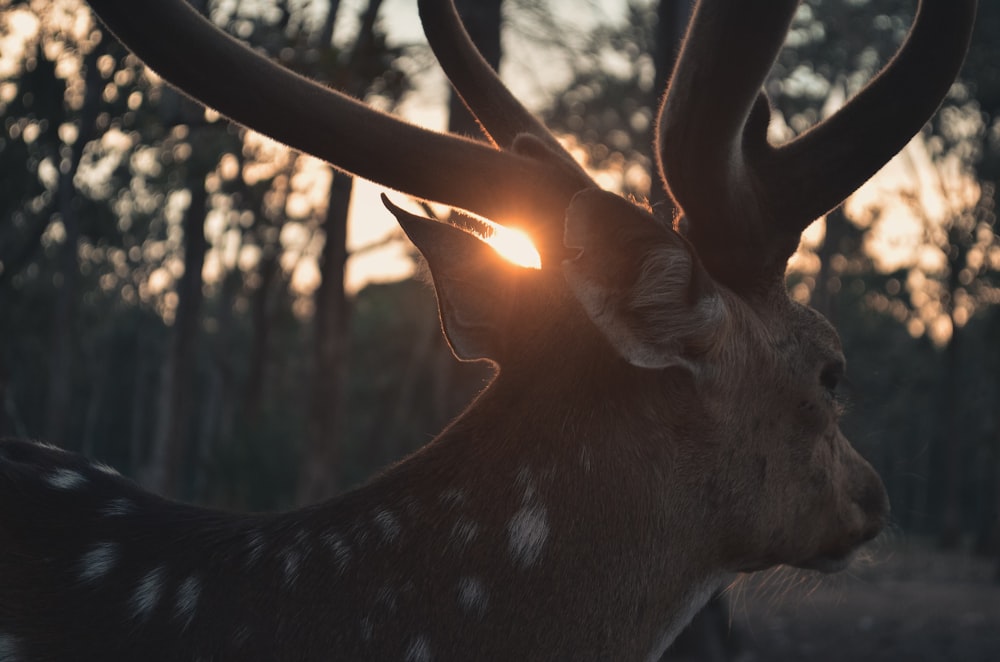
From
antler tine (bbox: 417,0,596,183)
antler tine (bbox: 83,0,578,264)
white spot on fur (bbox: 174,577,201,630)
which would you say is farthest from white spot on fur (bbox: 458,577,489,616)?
antler tine (bbox: 417,0,596,183)

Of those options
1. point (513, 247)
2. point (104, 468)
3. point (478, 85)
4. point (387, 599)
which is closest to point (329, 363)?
point (478, 85)

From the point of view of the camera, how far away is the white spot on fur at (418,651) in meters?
2.22

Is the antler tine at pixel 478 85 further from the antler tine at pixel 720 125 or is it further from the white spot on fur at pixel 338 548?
the white spot on fur at pixel 338 548

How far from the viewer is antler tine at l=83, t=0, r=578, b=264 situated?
2.17m

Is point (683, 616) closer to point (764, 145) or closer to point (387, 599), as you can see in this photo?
point (387, 599)

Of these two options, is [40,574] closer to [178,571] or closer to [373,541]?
[178,571]

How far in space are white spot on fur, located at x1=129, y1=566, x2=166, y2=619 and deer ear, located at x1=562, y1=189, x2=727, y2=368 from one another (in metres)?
0.98

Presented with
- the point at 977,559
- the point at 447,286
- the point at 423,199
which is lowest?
the point at 977,559

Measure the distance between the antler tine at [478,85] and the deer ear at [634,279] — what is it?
0.78 meters

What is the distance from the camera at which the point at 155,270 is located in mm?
39531

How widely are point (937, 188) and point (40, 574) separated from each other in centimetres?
2878

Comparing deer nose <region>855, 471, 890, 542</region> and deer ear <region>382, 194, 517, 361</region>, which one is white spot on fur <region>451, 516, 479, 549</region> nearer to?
deer ear <region>382, 194, 517, 361</region>

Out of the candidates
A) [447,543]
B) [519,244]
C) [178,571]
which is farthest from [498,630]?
[519,244]

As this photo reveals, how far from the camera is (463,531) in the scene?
2.35 m
